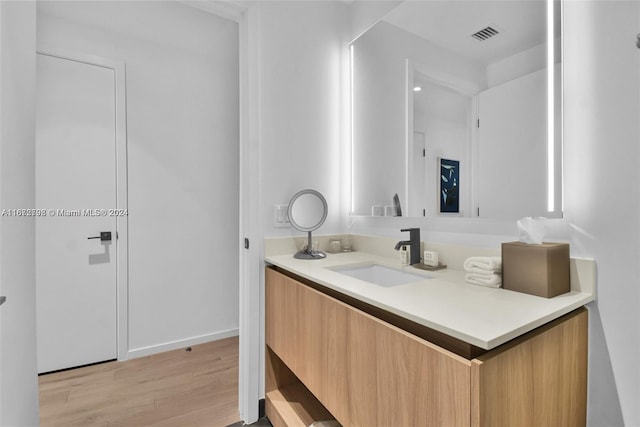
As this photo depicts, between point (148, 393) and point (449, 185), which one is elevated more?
point (449, 185)

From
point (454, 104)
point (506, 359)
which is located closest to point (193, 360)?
point (506, 359)

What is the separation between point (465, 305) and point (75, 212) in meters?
2.44

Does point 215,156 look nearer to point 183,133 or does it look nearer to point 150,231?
point 183,133

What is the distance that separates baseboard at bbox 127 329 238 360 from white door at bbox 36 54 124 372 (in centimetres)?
15

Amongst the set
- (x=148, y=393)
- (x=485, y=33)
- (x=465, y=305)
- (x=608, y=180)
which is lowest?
(x=148, y=393)

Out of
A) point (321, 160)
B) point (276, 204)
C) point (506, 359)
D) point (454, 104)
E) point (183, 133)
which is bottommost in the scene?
point (506, 359)

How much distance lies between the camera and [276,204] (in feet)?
5.49

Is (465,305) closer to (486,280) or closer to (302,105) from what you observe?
(486,280)

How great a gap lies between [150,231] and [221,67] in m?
1.47

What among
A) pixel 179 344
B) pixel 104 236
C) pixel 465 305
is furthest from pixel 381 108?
pixel 179 344

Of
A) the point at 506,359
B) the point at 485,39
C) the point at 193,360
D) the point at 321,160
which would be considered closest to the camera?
the point at 506,359

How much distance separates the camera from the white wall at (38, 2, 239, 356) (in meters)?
2.21

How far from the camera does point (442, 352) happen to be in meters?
0.70

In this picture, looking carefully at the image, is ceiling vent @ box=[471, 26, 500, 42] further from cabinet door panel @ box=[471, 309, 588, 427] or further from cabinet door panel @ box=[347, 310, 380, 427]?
cabinet door panel @ box=[347, 310, 380, 427]
